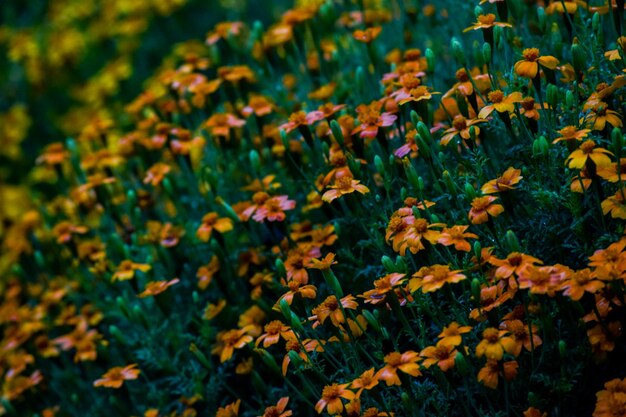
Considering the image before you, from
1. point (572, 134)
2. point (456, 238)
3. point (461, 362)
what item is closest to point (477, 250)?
point (456, 238)

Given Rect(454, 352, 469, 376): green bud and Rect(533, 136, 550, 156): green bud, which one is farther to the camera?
Rect(533, 136, 550, 156): green bud

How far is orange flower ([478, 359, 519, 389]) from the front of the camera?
2168 millimetres

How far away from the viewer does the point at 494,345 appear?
83.2 inches

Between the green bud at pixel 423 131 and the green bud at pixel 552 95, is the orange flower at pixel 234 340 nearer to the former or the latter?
the green bud at pixel 423 131

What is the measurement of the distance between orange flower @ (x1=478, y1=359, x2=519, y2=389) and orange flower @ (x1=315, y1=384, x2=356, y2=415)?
15.0 inches

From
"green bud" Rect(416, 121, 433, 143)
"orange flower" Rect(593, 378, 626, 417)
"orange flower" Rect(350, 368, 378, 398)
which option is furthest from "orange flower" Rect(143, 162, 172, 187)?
"orange flower" Rect(593, 378, 626, 417)

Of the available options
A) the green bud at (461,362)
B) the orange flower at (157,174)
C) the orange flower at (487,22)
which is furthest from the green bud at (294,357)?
the orange flower at (157,174)

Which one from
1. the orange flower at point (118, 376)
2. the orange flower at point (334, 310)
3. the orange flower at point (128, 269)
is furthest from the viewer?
the orange flower at point (128, 269)

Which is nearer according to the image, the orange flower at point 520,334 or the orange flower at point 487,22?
the orange flower at point 520,334

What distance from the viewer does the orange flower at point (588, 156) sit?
2.21 m

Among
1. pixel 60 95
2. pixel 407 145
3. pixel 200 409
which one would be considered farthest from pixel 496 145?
pixel 60 95

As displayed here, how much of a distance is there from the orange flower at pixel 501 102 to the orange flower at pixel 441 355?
0.80 metres

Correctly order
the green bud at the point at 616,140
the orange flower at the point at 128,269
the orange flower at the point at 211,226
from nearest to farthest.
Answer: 1. the green bud at the point at 616,140
2. the orange flower at the point at 211,226
3. the orange flower at the point at 128,269

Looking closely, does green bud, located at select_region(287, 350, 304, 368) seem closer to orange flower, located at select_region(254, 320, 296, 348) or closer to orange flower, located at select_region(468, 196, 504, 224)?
orange flower, located at select_region(254, 320, 296, 348)
